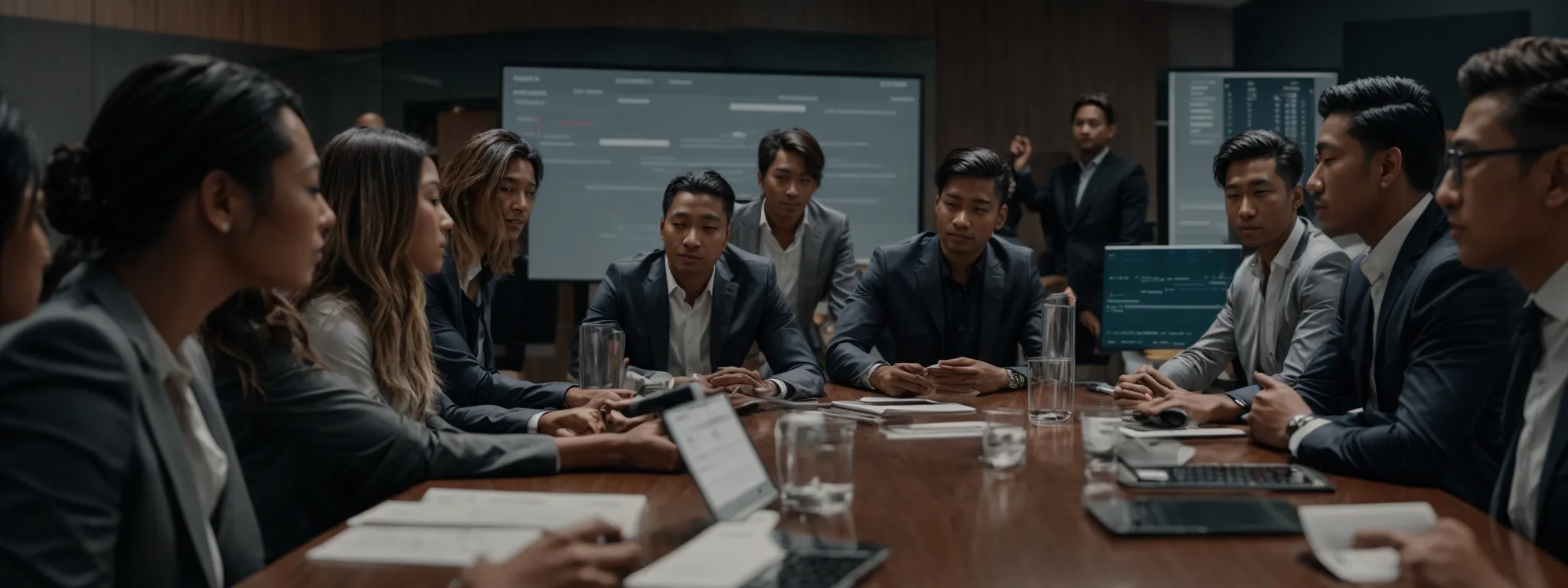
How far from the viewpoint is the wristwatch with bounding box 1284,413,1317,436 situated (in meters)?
2.00

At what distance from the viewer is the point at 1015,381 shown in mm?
2947

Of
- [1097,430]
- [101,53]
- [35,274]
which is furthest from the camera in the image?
[101,53]

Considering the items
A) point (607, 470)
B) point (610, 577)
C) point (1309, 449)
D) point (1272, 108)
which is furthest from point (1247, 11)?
point (610, 577)

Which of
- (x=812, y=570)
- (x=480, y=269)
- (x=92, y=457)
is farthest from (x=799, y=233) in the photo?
(x=92, y=457)

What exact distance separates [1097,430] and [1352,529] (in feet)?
1.59

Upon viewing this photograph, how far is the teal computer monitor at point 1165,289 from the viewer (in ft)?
12.4

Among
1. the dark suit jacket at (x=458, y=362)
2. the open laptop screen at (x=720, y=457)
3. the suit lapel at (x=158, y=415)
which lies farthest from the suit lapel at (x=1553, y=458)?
the dark suit jacket at (x=458, y=362)

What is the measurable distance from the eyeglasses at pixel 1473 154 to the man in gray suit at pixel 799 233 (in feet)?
9.77

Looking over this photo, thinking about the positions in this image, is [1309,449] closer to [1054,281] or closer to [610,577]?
[610,577]

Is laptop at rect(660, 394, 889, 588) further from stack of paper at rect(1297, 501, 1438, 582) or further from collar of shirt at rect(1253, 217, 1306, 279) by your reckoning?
collar of shirt at rect(1253, 217, 1306, 279)

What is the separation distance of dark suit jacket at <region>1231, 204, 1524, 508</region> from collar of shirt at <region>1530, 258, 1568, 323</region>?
0.74 ft

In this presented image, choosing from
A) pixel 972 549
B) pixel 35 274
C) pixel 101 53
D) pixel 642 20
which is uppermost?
pixel 642 20

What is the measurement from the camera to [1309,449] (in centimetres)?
190

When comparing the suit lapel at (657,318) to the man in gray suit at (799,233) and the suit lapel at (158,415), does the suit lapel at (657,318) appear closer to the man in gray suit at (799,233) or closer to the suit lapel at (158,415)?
the man in gray suit at (799,233)
